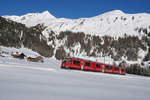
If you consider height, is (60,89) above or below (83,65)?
below

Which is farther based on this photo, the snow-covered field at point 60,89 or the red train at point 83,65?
the red train at point 83,65

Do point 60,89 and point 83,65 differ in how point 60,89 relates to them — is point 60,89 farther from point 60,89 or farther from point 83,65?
point 83,65

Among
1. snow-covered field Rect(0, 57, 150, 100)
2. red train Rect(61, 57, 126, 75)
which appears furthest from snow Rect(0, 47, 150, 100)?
red train Rect(61, 57, 126, 75)

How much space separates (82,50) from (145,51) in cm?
8273

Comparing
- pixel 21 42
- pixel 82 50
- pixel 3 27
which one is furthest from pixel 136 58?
A: pixel 3 27

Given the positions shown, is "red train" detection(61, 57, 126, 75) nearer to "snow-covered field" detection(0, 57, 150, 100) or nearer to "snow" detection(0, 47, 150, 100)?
"snow" detection(0, 47, 150, 100)

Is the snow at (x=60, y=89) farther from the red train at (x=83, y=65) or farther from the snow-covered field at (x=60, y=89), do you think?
the red train at (x=83, y=65)

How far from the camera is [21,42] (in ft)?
412

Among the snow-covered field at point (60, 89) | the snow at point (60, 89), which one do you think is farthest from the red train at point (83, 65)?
the snow-covered field at point (60, 89)

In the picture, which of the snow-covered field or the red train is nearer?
the snow-covered field

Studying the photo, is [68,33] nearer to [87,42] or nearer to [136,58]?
[87,42]

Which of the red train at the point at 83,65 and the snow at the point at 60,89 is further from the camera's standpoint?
the red train at the point at 83,65

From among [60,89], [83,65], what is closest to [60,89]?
[60,89]

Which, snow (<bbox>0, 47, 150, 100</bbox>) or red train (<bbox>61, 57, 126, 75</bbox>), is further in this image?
red train (<bbox>61, 57, 126, 75</bbox>)
